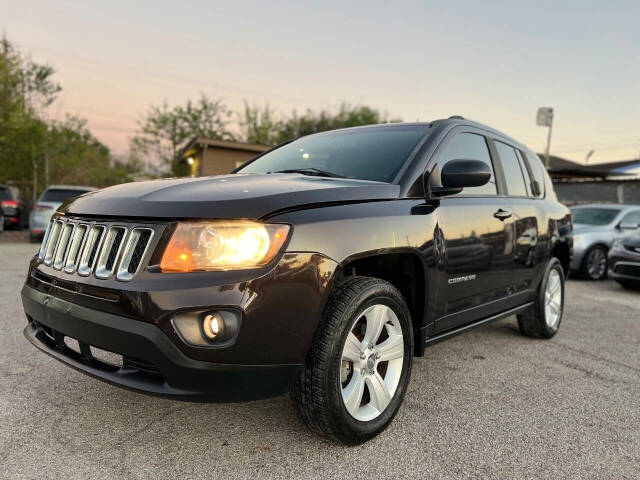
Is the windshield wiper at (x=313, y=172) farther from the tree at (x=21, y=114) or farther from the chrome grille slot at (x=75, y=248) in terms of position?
the tree at (x=21, y=114)

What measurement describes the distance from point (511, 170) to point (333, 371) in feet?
8.55

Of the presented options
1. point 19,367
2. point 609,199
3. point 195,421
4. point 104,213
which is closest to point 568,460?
point 195,421

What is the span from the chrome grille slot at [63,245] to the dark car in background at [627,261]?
7832 mm

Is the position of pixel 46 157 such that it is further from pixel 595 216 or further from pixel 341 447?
pixel 341 447

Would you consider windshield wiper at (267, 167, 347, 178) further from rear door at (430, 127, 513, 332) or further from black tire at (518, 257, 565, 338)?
black tire at (518, 257, 565, 338)

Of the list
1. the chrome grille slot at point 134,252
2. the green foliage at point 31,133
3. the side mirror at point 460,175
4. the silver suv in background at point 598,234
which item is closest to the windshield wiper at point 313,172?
the side mirror at point 460,175

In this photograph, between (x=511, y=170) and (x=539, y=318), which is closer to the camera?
(x=511, y=170)

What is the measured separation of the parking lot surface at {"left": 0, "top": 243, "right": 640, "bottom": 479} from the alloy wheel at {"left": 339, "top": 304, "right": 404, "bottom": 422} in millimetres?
185

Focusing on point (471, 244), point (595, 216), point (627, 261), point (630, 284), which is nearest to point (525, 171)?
point (471, 244)

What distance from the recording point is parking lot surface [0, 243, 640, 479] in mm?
2088

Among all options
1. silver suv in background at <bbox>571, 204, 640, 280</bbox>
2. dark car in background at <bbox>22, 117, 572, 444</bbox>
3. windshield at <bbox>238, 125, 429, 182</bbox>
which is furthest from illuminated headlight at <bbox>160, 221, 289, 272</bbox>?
silver suv in background at <bbox>571, 204, 640, 280</bbox>

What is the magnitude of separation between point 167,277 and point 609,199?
2925cm

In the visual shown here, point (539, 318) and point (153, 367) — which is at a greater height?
point (153, 367)

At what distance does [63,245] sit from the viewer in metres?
2.35
